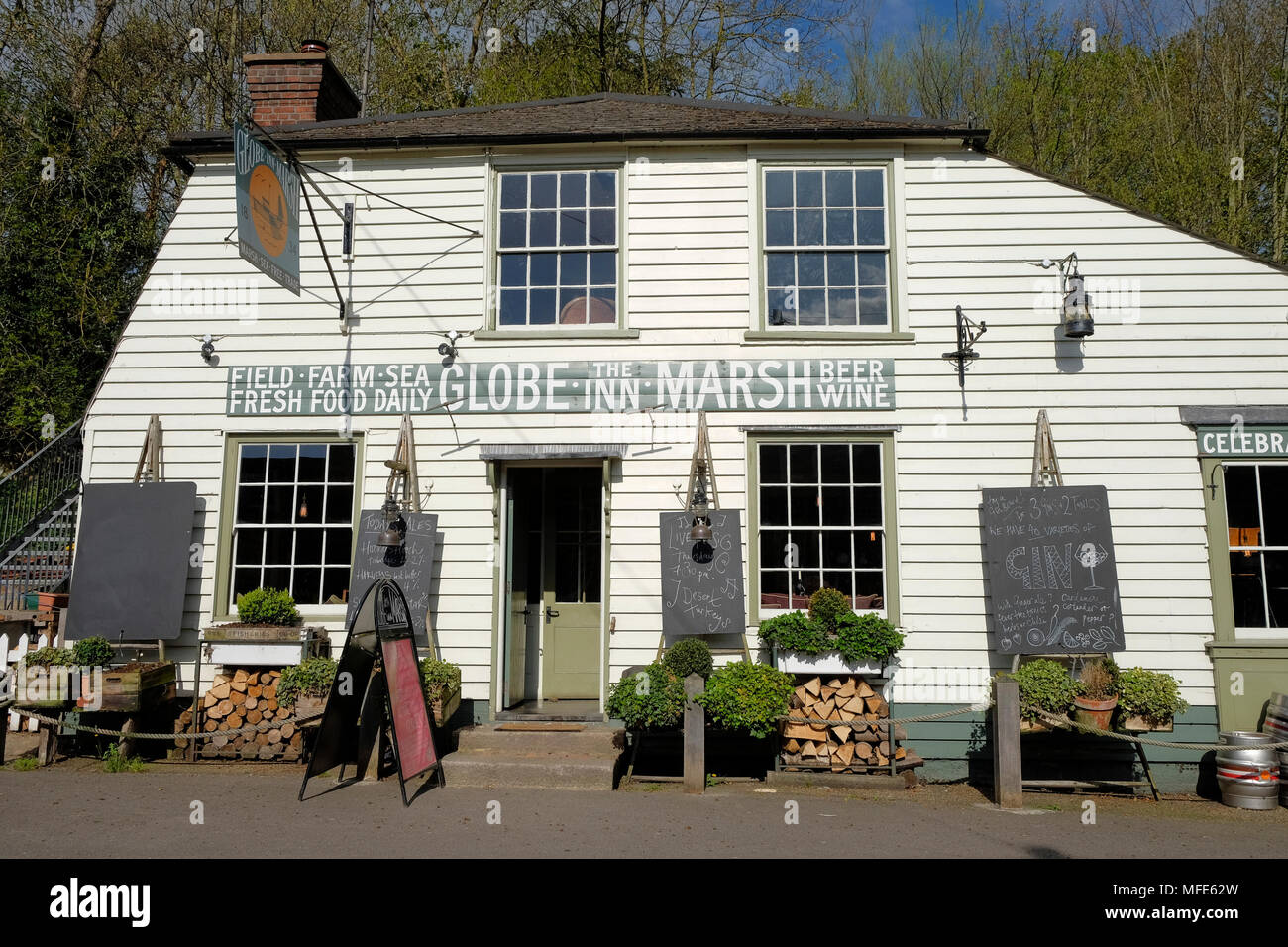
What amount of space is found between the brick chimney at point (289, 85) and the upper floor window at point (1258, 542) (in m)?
11.3

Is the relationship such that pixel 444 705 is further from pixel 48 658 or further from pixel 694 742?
pixel 48 658

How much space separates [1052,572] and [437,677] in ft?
19.7

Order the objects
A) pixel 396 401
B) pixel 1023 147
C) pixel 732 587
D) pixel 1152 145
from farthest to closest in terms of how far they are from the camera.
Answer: pixel 1023 147, pixel 1152 145, pixel 396 401, pixel 732 587

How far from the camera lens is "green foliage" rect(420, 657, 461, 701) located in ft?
28.9

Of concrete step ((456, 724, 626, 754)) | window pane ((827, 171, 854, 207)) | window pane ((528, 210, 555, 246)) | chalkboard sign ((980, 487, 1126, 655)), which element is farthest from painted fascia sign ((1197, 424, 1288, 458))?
window pane ((528, 210, 555, 246))

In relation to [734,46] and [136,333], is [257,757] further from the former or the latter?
[734,46]

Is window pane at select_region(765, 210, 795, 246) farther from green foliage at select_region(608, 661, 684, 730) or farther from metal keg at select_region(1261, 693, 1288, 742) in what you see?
metal keg at select_region(1261, 693, 1288, 742)

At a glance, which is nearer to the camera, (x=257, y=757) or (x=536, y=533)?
(x=257, y=757)

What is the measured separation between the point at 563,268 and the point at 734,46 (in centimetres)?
1295

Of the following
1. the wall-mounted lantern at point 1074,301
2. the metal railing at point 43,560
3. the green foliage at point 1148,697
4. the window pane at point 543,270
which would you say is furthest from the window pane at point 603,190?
the green foliage at point 1148,697

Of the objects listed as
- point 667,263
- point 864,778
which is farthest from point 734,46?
point 864,778

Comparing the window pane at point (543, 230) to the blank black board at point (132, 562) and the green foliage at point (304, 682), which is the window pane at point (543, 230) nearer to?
the blank black board at point (132, 562)

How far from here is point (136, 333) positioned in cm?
1043

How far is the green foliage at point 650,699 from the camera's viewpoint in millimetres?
8555
